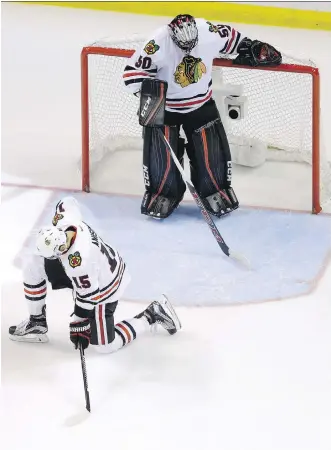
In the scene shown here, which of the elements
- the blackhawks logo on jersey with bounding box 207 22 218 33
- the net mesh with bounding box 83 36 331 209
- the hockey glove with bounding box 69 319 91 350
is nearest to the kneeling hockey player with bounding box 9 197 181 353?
the hockey glove with bounding box 69 319 91 350

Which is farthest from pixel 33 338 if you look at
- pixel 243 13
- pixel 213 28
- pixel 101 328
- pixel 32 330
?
pixel 243 13

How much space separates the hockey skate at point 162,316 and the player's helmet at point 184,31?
1041 millimetres

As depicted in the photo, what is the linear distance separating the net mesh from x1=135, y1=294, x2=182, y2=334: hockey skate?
1.33 meters

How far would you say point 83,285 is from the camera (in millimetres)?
5000

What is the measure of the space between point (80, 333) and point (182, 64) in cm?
131

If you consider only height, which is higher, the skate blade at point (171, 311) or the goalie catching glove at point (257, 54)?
the goalie catching glove at point (257, 54)

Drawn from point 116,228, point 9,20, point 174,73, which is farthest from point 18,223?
point 9,20

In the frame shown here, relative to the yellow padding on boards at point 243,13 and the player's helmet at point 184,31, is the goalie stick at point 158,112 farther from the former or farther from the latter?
the yellow padding on boards at point 243,13

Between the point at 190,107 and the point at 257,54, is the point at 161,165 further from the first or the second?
the point at 257,54

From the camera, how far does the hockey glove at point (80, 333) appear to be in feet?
16.6

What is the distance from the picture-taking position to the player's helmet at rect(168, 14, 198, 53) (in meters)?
5.74

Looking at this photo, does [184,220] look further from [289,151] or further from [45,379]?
[45,379]

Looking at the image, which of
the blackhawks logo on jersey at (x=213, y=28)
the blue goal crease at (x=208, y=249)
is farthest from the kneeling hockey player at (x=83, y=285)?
the blackhawks logo on jersey at (x=213, y=28)

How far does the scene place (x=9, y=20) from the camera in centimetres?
789
